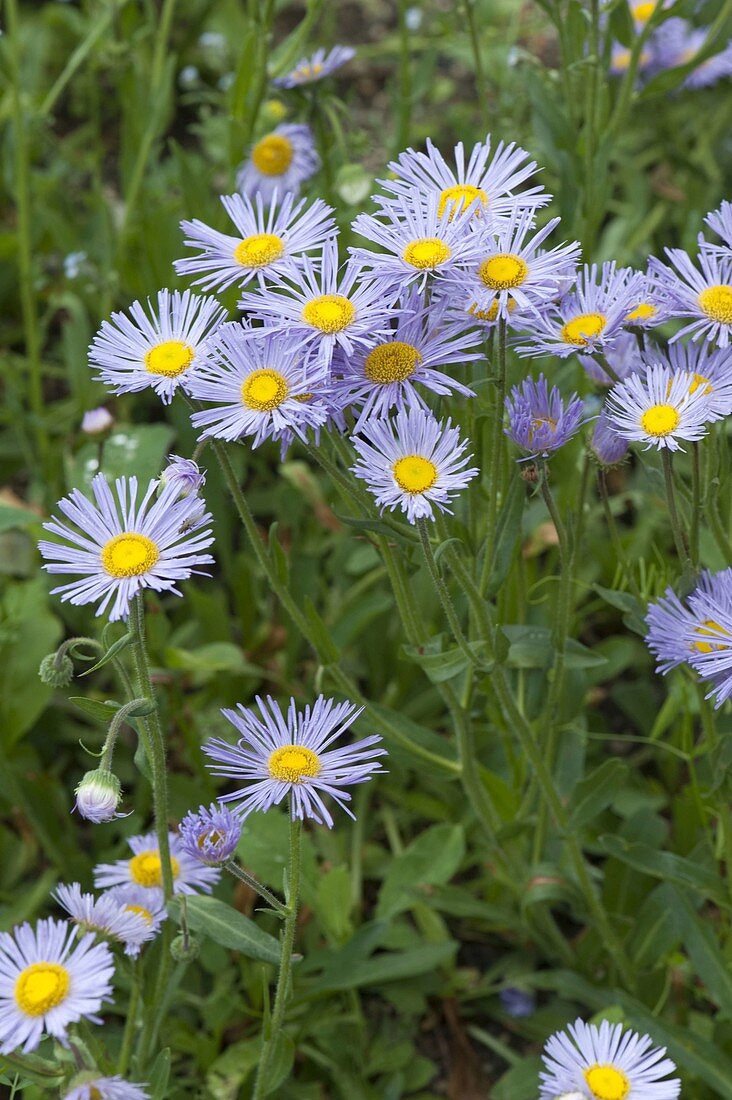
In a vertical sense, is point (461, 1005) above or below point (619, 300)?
below

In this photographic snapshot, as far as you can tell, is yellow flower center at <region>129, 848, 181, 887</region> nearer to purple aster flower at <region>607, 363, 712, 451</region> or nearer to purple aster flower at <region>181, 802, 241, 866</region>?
purple aster flower at <region>181, 802, 241, 866</region>

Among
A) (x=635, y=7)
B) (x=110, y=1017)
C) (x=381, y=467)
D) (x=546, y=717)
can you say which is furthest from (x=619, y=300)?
(x=635, y=7)

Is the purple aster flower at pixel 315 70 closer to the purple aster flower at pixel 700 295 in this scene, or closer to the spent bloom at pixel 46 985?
the purple aster flower at pixel 700 295

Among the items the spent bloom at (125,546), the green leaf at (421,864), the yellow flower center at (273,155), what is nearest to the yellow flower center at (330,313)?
the spent bloom at (125,546)

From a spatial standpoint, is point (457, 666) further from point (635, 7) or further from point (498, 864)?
point (635, 7)

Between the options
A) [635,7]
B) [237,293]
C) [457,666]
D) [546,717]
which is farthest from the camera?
[635,7]

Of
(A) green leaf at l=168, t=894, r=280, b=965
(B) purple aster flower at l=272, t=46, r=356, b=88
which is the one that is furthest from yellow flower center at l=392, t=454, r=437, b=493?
(B) purple aster flower at l=272, t=46, r=356, b=88

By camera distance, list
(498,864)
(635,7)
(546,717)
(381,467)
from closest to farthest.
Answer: (381,467)
(546,717)
(498,864)
(635,7)
